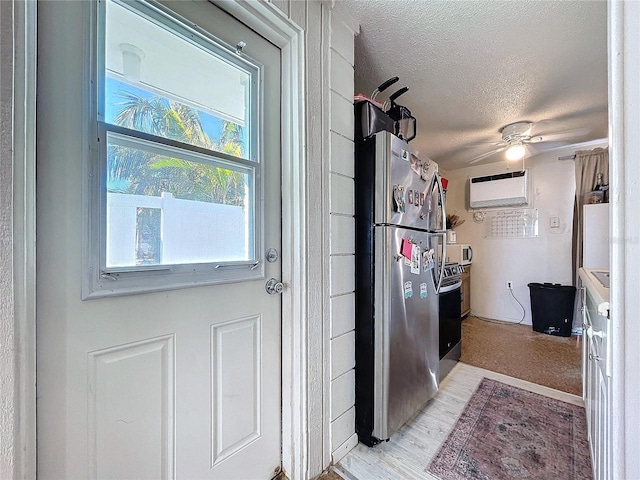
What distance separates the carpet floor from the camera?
215 centimetres

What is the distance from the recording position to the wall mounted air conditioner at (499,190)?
137 inches

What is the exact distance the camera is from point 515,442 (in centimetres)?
147

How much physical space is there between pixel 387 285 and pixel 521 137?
2462 mm

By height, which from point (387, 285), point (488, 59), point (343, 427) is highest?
point (488, 59)

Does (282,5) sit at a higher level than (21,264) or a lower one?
higher

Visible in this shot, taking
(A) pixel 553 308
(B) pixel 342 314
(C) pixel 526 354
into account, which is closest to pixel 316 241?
(B) pixel 342 314

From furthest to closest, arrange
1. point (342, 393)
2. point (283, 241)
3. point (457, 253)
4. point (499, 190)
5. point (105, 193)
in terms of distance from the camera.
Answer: point (499, 190)
point (457, 253)
point (342, 393)
point (283, 241)
point (105, 193)

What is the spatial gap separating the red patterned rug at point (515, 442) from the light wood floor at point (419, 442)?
50mm

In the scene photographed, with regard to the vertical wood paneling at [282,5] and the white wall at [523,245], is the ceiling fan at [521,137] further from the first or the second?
the vertical wood paneling at [282,5]

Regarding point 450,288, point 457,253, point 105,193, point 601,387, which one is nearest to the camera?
point 105,193

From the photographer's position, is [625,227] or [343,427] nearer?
[625,227]

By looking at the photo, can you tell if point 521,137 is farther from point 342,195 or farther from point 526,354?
point 342,195

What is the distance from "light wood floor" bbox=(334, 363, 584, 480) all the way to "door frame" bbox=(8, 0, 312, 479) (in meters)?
0.33

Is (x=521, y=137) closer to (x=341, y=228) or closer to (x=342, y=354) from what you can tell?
(x=341, y=228)
